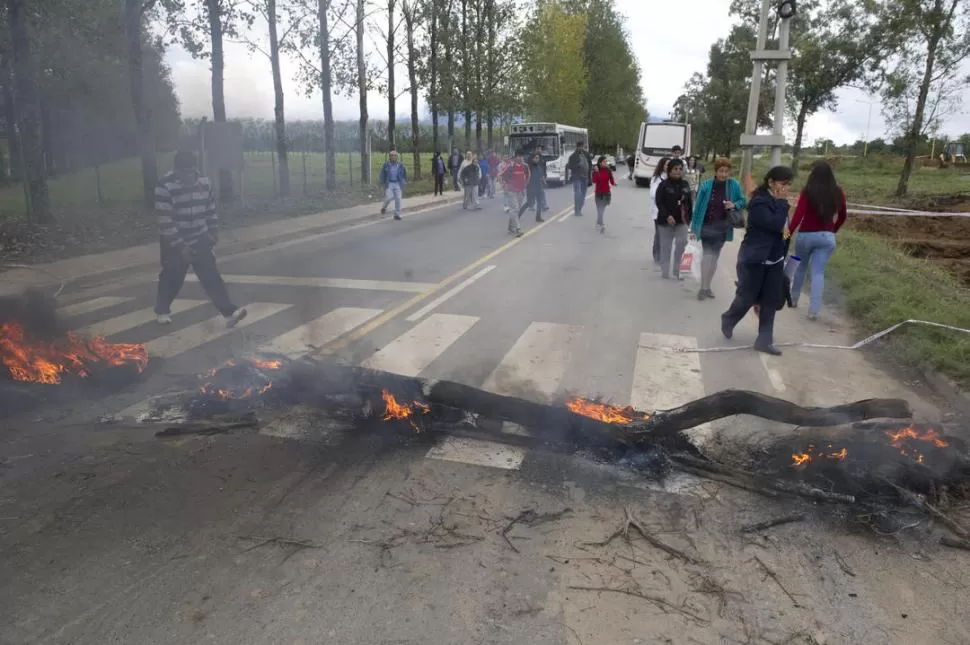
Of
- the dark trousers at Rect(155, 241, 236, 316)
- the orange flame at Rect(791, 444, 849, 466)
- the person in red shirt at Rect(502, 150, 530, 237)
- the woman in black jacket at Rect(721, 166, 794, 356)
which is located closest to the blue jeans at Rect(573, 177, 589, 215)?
the person in red shirt at Rect(502, 150, 530, 237)

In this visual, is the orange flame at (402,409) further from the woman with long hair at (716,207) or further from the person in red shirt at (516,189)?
the person in red shirt at (516,189)

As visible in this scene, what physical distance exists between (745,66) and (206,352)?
5272 cm

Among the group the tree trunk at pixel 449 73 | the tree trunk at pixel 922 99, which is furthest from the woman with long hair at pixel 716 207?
the tree trunk at pixel 449 73

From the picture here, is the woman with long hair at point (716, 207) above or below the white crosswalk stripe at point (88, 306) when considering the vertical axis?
above

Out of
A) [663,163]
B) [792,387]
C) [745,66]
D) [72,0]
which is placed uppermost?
[745,66]

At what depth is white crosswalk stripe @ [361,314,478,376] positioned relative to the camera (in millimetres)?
6012

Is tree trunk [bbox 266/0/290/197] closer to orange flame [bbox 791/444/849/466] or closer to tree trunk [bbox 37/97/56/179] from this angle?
tree trunk [bbox 37/97/56/179]

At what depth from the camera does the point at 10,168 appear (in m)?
33.0

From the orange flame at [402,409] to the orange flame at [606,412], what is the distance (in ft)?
3.31

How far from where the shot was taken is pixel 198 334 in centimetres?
707

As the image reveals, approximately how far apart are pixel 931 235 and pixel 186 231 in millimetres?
18493

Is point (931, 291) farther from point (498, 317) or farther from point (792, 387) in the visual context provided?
point (498, 317)

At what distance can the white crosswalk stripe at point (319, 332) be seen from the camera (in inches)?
254

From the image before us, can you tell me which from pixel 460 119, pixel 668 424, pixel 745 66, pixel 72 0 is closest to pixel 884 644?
pixel 668 424
